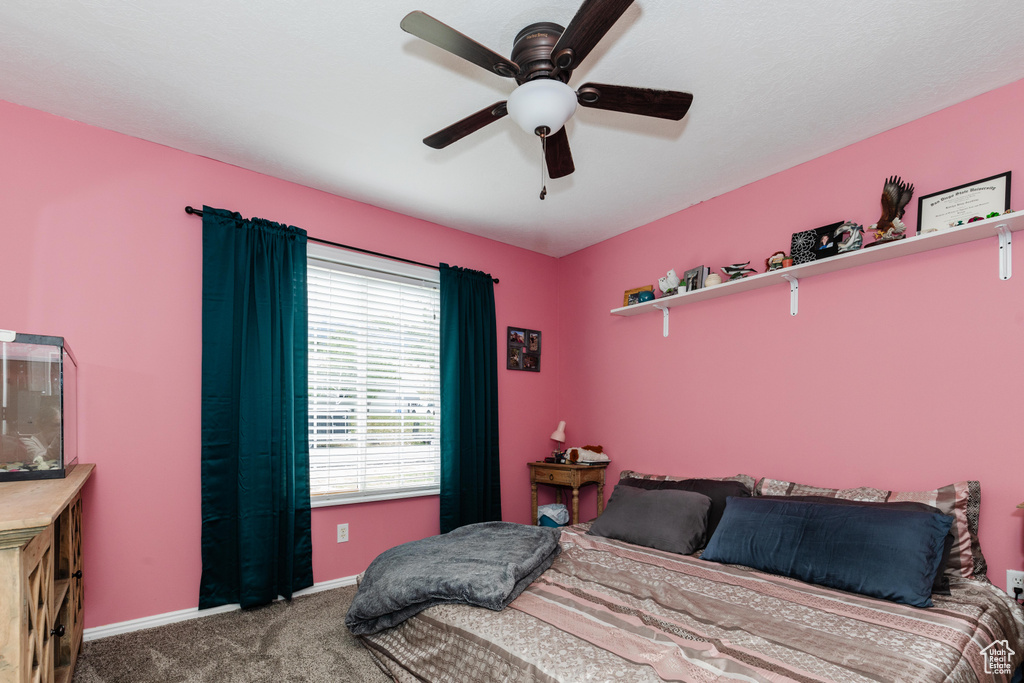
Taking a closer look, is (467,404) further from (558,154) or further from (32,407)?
(32,407)

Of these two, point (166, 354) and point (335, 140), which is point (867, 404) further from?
point (166, 354)

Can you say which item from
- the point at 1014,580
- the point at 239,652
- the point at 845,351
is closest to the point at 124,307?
the point at 239,652

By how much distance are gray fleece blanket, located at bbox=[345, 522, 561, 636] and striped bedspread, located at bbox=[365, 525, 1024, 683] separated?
5 cm

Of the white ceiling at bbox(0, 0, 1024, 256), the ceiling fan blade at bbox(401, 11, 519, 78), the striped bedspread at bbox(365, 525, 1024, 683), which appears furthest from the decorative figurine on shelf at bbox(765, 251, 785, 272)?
the ceiling fan blade at bbox(401, 11, 519, 78)

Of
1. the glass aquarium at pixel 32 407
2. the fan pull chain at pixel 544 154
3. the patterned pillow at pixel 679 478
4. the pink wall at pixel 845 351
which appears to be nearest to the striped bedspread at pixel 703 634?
the pink wall at pixel 845 351

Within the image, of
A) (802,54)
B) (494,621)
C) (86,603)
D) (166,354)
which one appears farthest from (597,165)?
(86,603)

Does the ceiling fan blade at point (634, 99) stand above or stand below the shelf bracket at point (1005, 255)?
above

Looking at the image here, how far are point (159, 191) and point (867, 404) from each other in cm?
396

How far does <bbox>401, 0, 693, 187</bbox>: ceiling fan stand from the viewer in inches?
61.3

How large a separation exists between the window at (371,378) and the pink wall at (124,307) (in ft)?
1.47

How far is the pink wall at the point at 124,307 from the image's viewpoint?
2529mm

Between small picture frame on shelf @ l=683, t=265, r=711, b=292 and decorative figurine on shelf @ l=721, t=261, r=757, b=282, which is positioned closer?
decorative figurine on shelf @ l=721, t=261, r=757, b=282

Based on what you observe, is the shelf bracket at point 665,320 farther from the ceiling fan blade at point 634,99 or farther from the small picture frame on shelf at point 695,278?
the ceiling fan blade at point 634,99

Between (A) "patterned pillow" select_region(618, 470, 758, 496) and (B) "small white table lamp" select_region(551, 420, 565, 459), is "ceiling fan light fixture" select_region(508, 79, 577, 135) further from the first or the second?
(B) "small white table lamp" select_region(551, 420, 565, 459)
